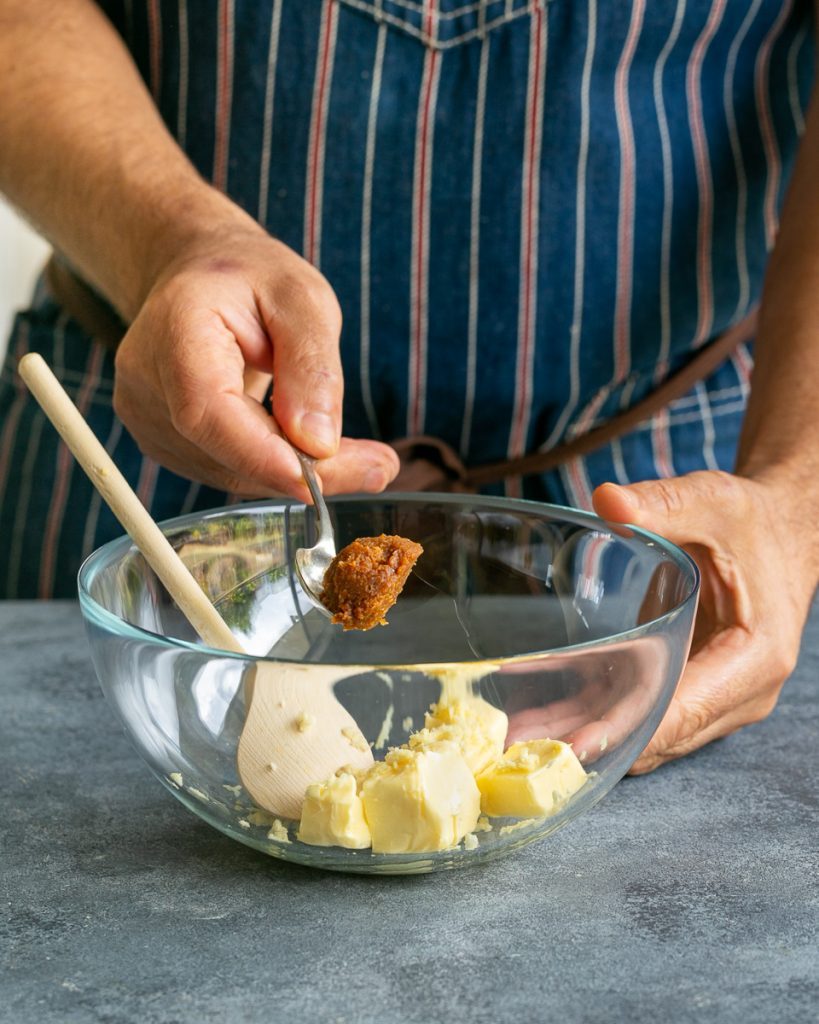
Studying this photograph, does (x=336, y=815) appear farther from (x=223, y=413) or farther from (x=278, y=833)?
(x=223, y=413)

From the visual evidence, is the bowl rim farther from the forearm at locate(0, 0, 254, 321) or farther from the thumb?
the forearm at locate(0, 0, 254, 321)

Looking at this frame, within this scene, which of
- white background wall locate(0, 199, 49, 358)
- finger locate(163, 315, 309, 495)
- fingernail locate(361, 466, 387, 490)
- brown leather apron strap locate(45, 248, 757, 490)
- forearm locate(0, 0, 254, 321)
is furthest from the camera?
white background wall locate(0, 199, 49, 358)

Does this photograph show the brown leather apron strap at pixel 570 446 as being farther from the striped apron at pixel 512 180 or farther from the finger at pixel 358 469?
the finger at pixel 358 469

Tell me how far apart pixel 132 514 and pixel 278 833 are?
0.67 ft

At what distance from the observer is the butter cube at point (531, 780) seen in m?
0.63

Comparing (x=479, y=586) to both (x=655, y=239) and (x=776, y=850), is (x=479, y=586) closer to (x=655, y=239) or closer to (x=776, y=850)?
(x=776, y=850)

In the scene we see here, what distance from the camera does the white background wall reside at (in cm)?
317

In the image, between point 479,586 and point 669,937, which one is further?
point 479,586

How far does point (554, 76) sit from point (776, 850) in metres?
0.70

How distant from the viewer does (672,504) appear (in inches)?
31.9

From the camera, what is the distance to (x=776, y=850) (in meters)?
0.70

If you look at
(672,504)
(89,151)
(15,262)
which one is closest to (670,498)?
(672,504)

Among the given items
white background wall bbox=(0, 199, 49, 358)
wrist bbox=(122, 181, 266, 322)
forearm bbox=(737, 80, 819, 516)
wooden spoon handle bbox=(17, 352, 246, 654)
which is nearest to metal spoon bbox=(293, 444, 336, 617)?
wooden spoon handle bbox=(17, 352, 246, 654)

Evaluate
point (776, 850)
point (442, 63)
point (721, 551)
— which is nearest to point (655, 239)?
point (442, 63)
